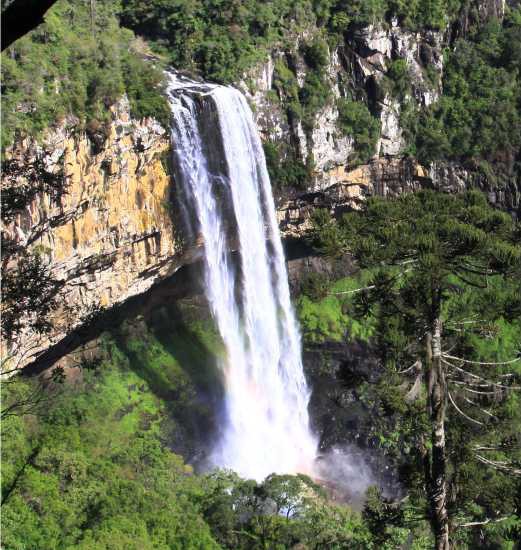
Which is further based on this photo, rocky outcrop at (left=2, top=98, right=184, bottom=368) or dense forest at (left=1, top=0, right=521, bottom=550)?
rocky outcrop at (left=2, top=98, right=184, bottom=368)

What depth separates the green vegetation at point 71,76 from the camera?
14.3 meters

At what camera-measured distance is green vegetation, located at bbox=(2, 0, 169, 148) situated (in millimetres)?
14297

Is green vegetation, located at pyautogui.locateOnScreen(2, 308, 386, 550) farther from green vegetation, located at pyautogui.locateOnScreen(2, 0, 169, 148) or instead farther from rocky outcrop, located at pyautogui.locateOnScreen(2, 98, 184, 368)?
green vegetation, located at pyautogui.locateOnScreen(2, 0, 169, 148)

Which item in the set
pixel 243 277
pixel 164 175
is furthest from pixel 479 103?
pixel 164 175

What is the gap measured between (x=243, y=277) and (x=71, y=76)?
7719 mm

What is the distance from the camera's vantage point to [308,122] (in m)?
22.1

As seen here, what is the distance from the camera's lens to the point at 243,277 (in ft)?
67.9

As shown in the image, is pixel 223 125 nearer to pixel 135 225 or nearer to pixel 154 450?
pixel 135 225

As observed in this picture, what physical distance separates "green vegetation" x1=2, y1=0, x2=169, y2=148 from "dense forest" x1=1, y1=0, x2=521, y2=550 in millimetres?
54

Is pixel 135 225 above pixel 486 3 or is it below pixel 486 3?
below

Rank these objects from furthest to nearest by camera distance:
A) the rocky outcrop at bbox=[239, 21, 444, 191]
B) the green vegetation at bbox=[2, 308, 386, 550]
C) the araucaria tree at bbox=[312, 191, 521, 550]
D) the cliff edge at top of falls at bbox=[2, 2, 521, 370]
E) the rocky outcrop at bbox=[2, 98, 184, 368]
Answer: the rocky outcrop at bbox=[239, 21, 444, 191] < the cliff edge at top of falls at bbox=[2, 2, 521, 370] < the rocky outcrop at bbox=[2, 98, 184, 368] < the green vegetation at bbox=[2, 308, 386, 550] < the araucaria tree at bbox=[312, 191, 521, 550]

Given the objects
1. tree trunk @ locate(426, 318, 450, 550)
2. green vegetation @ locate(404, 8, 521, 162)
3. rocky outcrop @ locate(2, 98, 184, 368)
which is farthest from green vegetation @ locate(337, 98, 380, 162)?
tree trunk @ locate(426, 318, 450, 550)

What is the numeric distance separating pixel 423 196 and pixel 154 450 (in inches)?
366

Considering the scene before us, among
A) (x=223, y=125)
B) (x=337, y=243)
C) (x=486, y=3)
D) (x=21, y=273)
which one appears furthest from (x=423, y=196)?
(x=486, y=3)
